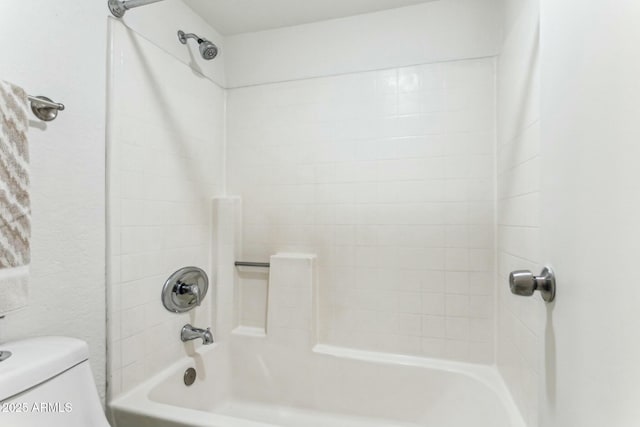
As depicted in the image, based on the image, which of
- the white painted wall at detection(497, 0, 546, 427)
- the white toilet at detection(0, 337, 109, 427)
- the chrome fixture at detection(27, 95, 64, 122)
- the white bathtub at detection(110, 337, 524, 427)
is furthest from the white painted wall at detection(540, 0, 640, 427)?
the chrome fixture at detection(27, 95, 64, 122)

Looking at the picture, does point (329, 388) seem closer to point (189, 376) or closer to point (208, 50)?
point (189, 376)

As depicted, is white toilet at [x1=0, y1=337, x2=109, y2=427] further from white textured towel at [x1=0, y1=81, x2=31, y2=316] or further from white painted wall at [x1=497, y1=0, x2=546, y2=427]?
white painted wall at [x1=497, y1=0, x2=546, y2=427]

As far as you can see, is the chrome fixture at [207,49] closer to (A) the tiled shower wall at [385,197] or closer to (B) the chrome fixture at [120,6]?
(B) the chrome fixture at [120,6]

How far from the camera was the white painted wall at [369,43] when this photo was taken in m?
1.61

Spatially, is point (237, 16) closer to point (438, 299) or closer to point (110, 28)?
point (110, 28)

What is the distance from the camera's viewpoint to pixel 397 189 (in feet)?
5.70

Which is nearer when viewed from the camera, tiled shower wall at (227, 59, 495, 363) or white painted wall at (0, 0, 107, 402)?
white painted wall at (0, 0, 107, 402)

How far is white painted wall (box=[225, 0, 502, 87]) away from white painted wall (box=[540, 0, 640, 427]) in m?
1.08

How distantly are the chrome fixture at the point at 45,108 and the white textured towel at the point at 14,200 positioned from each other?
88 millimetres

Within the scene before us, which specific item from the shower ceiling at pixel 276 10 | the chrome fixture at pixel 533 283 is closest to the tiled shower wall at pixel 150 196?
the shower ceiling at pixel 276 10

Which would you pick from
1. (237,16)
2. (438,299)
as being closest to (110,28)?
(237,16)

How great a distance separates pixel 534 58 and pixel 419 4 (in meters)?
0.83

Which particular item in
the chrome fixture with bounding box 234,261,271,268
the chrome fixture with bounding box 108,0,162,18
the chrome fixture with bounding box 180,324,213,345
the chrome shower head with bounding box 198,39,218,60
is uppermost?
the chrome fixture with bounding box 108,0,162,18

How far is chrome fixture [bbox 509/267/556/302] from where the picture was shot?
65 cm
